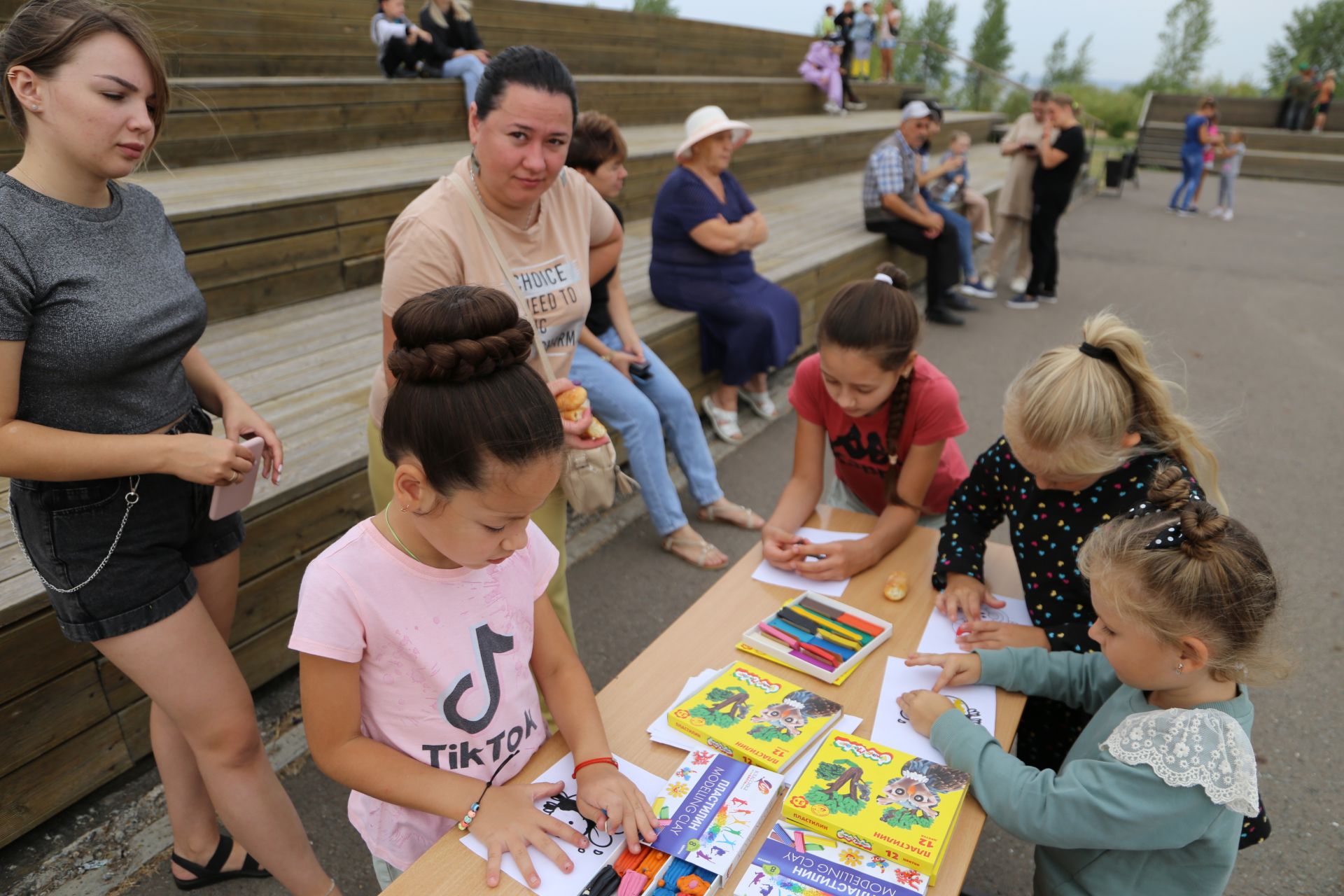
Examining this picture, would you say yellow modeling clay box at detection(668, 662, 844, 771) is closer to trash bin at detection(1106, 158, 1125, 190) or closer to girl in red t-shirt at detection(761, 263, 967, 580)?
girl in red t-shirt at detection(761, 263, 967, 580)

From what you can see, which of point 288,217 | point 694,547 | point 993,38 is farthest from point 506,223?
point 993,38

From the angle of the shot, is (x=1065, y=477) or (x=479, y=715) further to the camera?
(x=1065, y=477)

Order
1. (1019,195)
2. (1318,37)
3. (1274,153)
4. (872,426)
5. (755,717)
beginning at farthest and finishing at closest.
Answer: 1. (1318,37)
2. (1274,153)
3. (1019,195)
4. (872,426)
5. (755,717)

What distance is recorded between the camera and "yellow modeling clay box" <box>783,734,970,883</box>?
1.25 meters

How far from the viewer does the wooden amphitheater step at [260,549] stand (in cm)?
194

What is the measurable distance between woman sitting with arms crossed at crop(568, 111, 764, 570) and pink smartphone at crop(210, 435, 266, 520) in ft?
5.65

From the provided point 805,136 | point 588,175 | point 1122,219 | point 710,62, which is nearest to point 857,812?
point 588,175

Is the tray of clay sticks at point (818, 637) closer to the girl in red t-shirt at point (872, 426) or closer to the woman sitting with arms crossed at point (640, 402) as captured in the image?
the girl in red t-shirt at point (872, 426)

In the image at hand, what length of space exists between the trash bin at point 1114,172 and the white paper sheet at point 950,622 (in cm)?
1450

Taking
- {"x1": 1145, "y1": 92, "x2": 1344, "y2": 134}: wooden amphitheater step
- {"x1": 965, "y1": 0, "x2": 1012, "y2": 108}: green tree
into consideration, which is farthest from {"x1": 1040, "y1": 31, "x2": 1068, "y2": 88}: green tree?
{"x1": 1145, "y1": 92, "x2": 1344, "y2": 134}: wooden amphitheater step

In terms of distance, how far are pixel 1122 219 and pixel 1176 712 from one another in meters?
12.5

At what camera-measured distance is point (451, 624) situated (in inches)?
53.4

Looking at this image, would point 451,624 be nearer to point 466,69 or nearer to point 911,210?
point 466,69

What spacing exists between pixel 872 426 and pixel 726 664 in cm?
96
